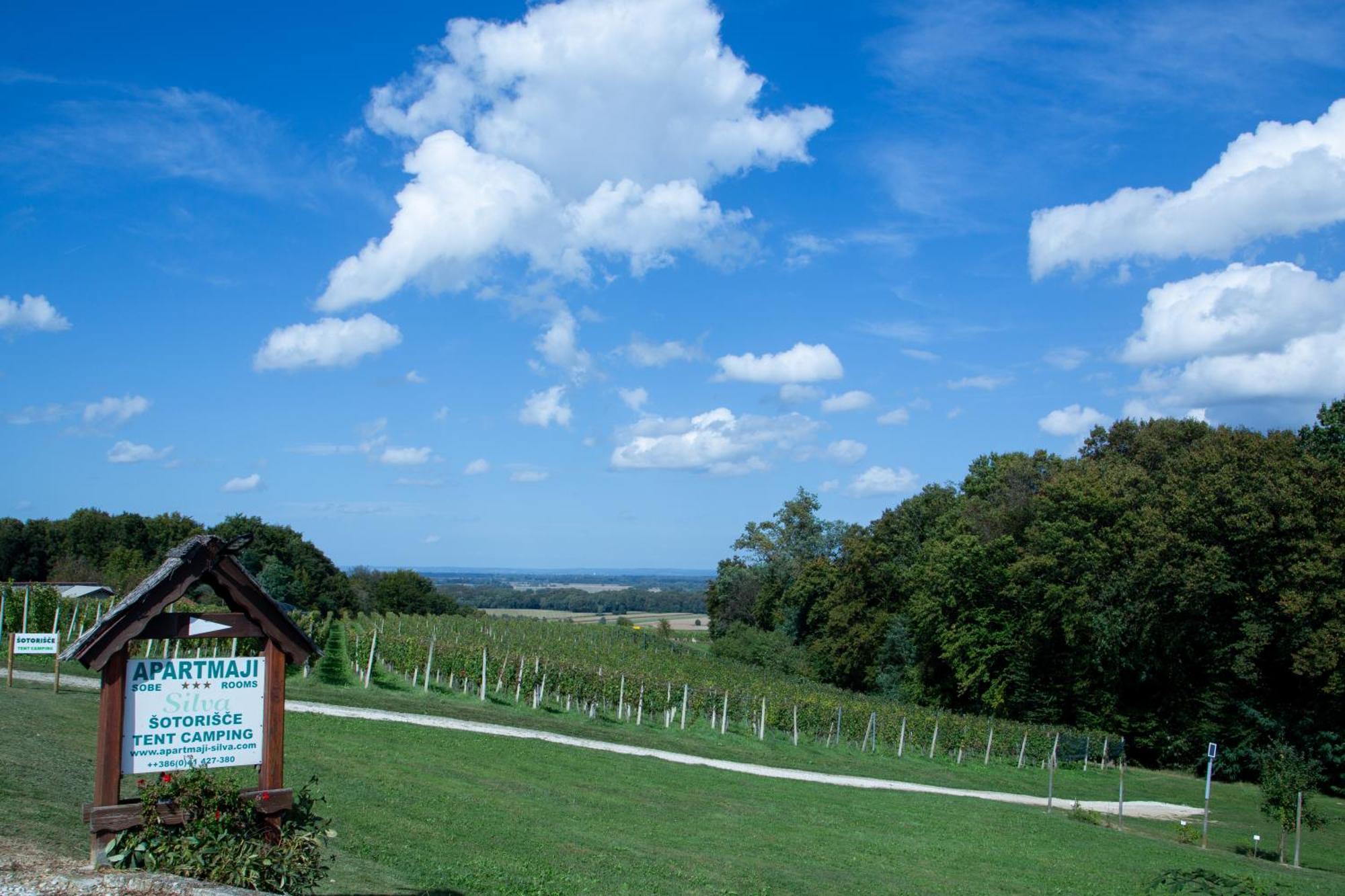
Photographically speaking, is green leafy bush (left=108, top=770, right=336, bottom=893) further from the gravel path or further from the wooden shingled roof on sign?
the gravel path

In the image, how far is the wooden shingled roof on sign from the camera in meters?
7.92

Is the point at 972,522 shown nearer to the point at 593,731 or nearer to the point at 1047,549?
the point at 1047,549

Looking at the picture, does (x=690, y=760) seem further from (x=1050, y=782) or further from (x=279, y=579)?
(x=279, y=579)

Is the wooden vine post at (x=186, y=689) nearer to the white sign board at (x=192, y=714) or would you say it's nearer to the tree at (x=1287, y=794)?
the white sign board at (x=192, y=714)

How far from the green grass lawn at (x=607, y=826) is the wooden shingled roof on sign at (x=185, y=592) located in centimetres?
209

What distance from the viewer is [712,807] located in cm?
1850

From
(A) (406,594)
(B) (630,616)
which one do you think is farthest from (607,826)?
(B) (630,616)

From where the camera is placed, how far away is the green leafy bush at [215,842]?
7.64m

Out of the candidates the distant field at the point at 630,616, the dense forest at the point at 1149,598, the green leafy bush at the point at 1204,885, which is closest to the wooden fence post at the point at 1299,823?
the green leafy bush at the point at 1204,885

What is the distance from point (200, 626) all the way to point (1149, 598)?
39901 mm

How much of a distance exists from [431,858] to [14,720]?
379 inches

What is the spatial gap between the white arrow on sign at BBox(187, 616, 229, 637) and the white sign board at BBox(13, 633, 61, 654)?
1569 cm

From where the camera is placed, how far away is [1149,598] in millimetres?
39844

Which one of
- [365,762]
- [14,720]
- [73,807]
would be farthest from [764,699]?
[73,807]
